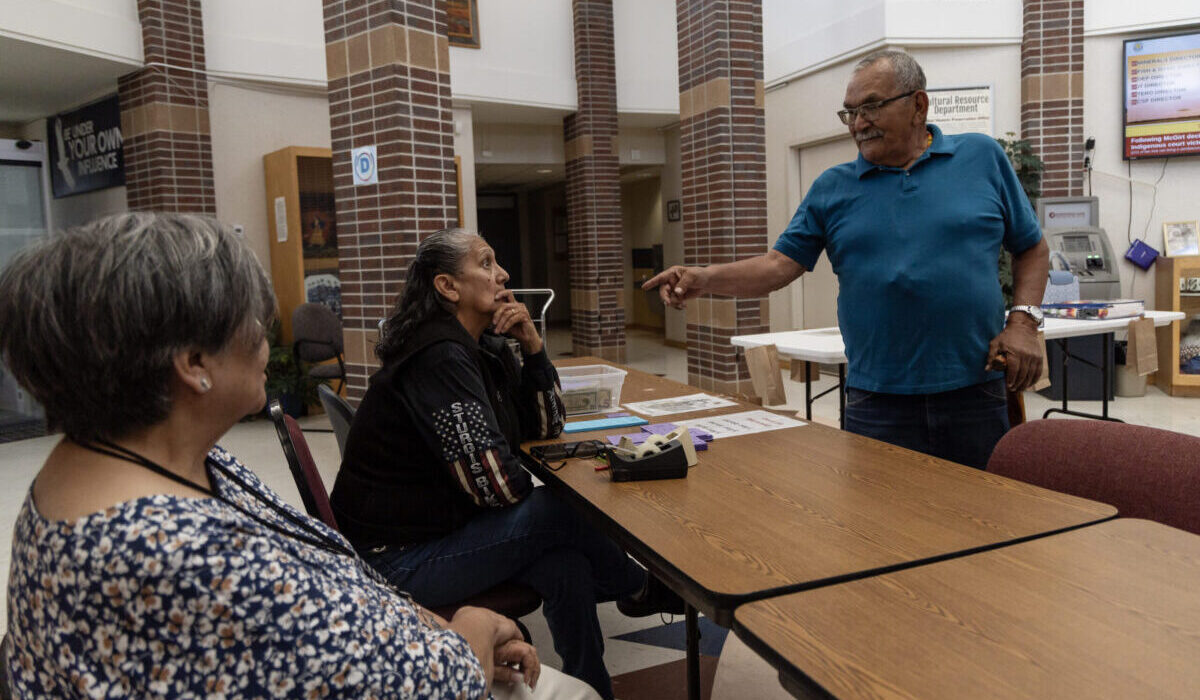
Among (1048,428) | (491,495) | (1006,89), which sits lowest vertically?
(491,495)

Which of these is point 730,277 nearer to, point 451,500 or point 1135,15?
point 451,500

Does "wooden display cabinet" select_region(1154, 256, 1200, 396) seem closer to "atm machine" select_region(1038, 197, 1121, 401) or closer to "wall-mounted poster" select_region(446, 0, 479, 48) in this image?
"atm machine" select_region(1038, 197, 1121, 401)

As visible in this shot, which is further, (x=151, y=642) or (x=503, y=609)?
(x=503, y=609)

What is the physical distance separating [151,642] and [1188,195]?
8857 mm

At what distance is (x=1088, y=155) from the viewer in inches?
296

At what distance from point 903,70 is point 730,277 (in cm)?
77

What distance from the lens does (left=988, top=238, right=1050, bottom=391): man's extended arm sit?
7.06ft

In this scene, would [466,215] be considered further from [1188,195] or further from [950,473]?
[950,473]

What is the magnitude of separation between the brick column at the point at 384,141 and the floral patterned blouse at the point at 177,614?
12.5 ft

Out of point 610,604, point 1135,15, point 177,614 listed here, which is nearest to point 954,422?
point 610,604

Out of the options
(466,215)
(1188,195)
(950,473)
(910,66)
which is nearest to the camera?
(950,473)

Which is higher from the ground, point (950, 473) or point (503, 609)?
point (950, 473)

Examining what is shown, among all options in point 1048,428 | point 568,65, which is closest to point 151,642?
point 1048,428

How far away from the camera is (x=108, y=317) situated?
0.88m
